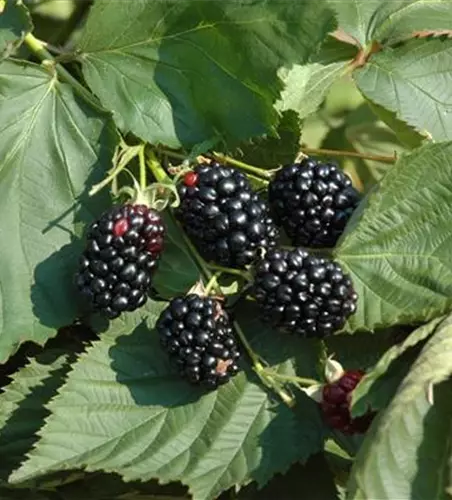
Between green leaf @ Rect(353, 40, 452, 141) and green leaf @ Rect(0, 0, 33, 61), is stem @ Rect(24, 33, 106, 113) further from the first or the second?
green leaf @ Rect(353, 40, 452, 141)

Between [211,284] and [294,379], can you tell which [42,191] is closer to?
[211,284]

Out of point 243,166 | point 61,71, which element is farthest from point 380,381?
point 61,71

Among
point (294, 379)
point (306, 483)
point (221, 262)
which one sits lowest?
point (306, 483)

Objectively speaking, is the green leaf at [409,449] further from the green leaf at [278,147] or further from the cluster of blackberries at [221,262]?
the green leaf at [278,147]

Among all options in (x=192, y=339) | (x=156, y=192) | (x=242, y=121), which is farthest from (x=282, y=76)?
(x=192, y=339)

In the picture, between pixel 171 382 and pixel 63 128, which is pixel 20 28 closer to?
pixel 63 128

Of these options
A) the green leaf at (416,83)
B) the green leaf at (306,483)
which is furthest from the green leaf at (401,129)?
the green leaf at (306,483)
